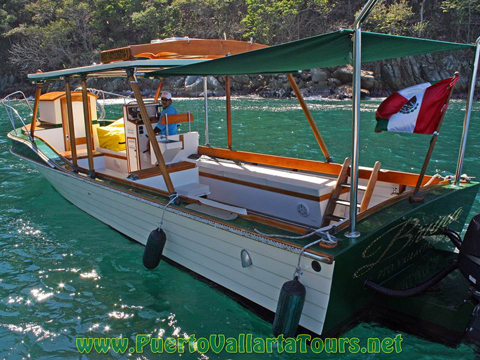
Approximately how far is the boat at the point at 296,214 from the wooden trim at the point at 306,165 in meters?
0.02

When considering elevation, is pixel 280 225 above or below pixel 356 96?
below

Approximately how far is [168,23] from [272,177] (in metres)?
51.7

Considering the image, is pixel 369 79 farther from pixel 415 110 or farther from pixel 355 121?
pixel 355 121

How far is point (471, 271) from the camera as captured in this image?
3582 mm

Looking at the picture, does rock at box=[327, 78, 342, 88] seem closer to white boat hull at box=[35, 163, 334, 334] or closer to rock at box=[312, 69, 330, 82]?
rock at box=[312, 69, 330, 82]

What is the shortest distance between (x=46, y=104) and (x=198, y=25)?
48106mm

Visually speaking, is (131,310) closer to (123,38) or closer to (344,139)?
(344,139)

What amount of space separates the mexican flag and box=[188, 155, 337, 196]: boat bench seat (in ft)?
4.72

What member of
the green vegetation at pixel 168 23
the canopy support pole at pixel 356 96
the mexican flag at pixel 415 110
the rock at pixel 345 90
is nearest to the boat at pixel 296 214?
the canopy support pole at pixel 356 96

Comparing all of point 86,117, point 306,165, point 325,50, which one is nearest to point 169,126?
point 86,117

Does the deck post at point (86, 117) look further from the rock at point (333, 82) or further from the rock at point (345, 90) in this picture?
the rock at point (333, 82)

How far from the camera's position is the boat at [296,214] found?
3.53 metres

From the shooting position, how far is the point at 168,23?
52.3 meters

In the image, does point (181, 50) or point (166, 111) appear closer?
point (181, 50)
